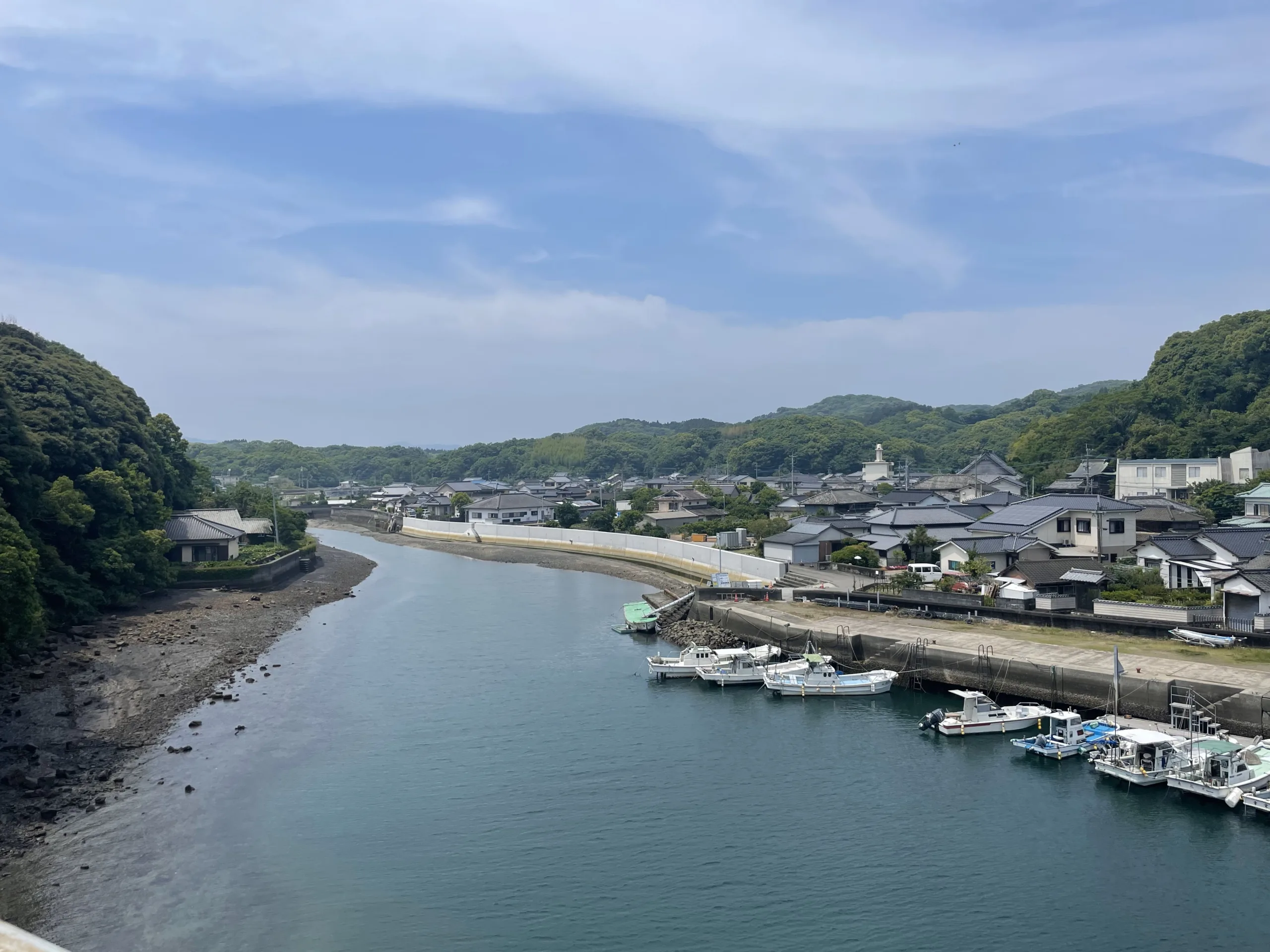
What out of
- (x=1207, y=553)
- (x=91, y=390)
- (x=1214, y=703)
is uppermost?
(x=91, y=390)

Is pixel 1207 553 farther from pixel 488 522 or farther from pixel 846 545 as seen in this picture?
pixel 488 522

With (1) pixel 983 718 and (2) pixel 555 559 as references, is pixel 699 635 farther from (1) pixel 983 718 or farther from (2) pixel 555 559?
(2) pixel 555 559

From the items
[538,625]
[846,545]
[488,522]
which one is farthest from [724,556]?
[488,522]

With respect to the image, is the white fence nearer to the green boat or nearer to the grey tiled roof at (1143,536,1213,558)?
the green boat

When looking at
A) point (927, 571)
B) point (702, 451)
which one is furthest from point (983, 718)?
point (702, 451)

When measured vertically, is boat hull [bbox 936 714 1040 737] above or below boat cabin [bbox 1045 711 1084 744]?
below

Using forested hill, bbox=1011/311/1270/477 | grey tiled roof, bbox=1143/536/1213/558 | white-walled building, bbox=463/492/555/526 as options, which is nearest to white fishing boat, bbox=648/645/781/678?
grey tiled roof, bbox=1143/536/1213/558

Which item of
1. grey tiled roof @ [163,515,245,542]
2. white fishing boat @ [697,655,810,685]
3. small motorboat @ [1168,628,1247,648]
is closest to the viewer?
small motorboat @ [1168,628,1247,648]

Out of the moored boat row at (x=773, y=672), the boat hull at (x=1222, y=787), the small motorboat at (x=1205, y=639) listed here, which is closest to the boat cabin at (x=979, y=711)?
the moored boat row at (x=773, y=672)
